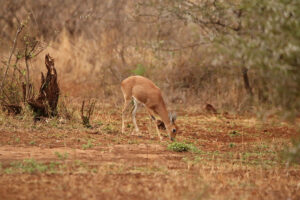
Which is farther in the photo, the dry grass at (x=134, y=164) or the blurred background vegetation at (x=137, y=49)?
the blurred background vegetation at (x=137, y=49)

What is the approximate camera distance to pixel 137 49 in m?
15.4

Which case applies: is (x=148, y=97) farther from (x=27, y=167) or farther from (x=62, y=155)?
(x=27, y=167)

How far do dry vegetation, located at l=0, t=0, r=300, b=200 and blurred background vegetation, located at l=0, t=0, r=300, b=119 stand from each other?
0.15 feet

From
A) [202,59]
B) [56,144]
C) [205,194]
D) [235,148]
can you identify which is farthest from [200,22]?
[205,194]

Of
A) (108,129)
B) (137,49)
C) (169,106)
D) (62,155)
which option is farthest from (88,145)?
(169,106)

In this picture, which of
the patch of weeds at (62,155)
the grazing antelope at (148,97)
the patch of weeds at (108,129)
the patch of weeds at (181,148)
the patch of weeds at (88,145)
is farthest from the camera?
the grazing antelope at (148,97)

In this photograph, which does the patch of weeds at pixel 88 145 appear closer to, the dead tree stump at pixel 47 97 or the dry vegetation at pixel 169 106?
the dry vegetation at pixel 169 106

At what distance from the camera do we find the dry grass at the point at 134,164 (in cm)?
604

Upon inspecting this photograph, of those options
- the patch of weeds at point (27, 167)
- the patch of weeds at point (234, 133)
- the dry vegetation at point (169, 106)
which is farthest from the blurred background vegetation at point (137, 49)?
the patch of weeds at point (27, 167)

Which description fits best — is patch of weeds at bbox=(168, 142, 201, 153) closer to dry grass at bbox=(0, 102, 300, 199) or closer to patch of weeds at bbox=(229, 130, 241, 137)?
dry grass at bbox=(0, 102, 300, 199)

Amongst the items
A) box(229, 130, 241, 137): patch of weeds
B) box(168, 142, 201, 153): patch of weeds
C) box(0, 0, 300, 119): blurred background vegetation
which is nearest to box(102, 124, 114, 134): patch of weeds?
box(0, 0, 300, 119): blurred background vegetation

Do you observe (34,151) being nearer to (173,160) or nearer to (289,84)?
(173,160)

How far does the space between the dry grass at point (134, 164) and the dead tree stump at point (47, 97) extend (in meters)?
0.28

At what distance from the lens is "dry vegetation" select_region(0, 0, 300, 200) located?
6027 millimetres
